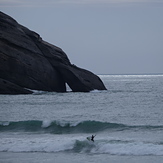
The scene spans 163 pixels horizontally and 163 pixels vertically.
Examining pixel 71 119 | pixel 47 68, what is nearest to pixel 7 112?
pixel 71 119

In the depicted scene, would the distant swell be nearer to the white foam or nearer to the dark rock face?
the white foam

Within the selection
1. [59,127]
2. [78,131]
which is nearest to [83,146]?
[78,131]

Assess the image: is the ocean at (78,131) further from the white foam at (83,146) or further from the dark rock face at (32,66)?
the dark rock face at (32,66)

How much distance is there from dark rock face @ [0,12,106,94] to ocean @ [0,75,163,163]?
27.7 ft

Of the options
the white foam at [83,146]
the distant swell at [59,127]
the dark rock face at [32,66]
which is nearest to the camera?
the white foam at [83,146]

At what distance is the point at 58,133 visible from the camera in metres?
38.1

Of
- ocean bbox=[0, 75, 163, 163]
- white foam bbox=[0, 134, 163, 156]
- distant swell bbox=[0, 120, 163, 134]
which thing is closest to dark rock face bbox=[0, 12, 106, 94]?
ocean bbox=[0, 75, 163, 163]

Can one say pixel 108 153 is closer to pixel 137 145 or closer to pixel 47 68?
pixel 137 145

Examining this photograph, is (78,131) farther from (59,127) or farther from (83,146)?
(83,146)

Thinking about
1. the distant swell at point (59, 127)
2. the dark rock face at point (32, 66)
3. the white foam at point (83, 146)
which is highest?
the dark rock face at point (32, 66)

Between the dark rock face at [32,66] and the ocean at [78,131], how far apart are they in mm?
8453

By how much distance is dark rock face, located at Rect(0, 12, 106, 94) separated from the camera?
6794cm

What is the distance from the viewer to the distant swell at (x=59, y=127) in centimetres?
3878

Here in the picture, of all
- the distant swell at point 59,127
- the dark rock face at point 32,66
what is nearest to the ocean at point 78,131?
the distant swell at point 59,127
